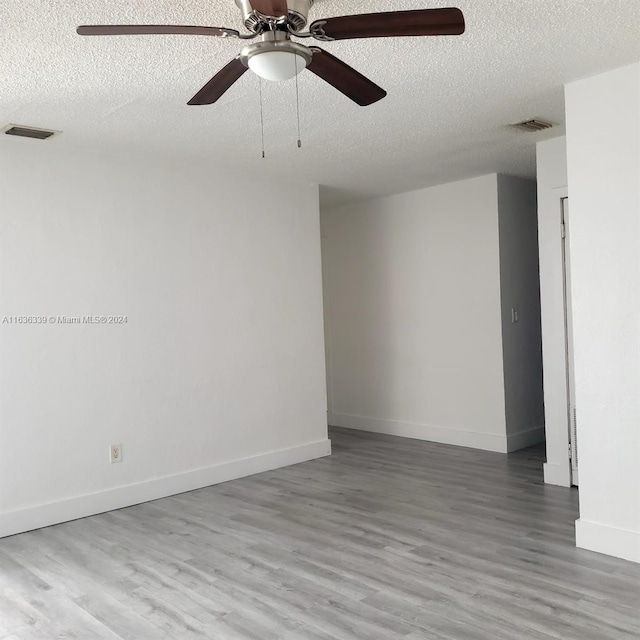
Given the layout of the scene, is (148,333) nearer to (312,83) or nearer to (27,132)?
(27,132)

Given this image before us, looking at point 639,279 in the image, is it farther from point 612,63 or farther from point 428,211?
point 428,211

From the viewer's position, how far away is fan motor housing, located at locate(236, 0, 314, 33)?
196 centimetres

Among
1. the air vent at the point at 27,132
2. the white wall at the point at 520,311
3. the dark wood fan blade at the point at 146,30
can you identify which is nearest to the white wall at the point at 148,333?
the air vent at the point at 27,132

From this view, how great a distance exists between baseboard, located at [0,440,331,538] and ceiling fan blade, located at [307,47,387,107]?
9.82 feet

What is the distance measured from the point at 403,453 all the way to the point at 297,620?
9.84 feet

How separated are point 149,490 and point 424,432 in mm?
2655

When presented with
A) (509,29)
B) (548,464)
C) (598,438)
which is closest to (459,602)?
(598,438)

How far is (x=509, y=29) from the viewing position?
258cm

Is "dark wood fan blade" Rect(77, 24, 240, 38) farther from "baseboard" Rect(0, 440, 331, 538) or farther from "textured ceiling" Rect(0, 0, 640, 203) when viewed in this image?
"baseboard" Rect(0, 440, 331, 538)

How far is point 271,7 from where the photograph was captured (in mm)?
1890

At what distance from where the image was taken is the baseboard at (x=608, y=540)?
120 inches

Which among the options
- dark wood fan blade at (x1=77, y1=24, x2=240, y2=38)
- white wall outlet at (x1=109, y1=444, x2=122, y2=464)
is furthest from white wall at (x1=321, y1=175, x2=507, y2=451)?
dark wood fan blade at (x1=77, y1=24, x2=240, y2=38)

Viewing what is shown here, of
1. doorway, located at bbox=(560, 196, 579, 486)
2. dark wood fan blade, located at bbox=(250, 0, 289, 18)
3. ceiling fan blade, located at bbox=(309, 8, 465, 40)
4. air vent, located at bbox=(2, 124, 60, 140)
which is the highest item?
air vent, located at bbox=(2, 124, 60, 140)

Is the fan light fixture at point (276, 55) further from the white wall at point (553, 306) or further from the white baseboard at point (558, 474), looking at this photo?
the white baseboard at point (558, 474)
